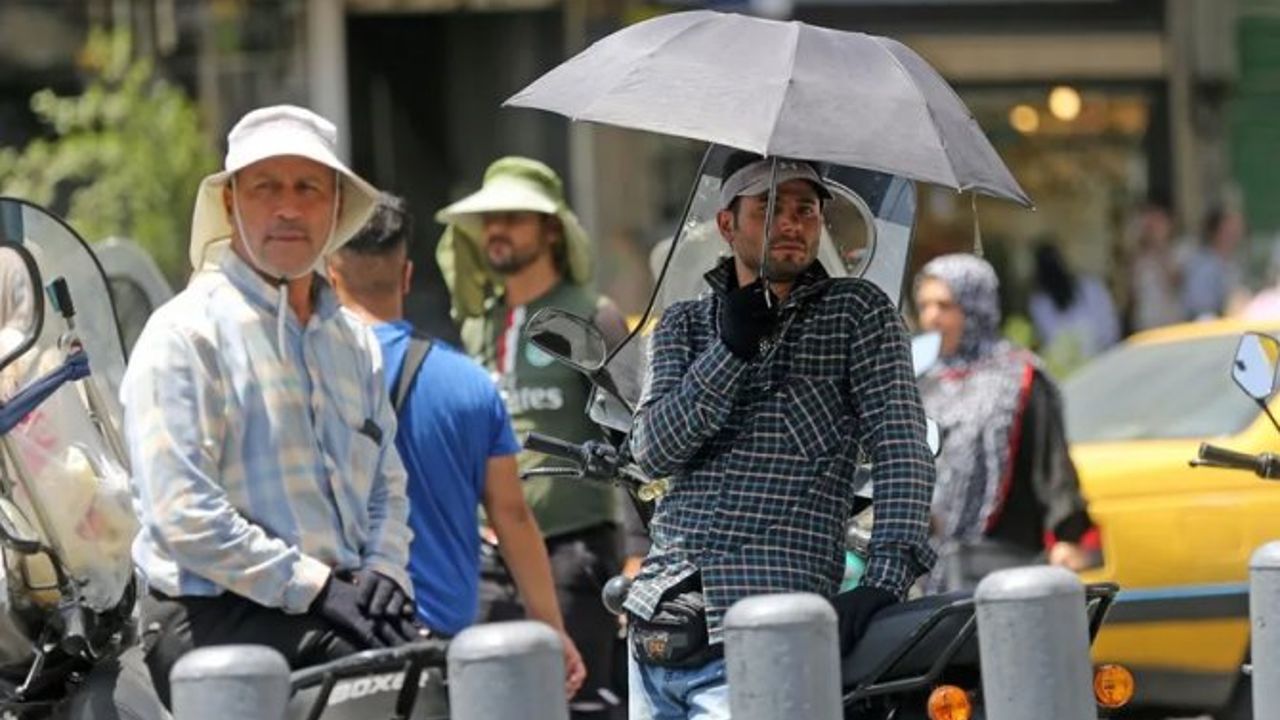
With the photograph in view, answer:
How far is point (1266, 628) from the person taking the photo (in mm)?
5457

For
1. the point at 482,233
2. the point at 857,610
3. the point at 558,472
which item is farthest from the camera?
the point at 482,233

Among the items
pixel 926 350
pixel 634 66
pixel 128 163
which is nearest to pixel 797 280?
pixel 634 66

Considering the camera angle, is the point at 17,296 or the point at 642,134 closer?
the point at 17,296

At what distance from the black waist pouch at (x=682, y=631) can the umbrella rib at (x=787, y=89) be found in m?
0.79

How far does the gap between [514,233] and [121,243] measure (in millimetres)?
1434

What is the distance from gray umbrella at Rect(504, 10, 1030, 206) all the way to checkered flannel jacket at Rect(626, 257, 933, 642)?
28 cm

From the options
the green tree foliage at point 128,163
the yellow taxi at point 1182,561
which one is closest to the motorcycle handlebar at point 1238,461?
the yellow taxi at point 1182,561

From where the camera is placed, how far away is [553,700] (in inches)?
187

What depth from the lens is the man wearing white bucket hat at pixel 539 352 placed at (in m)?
8.14

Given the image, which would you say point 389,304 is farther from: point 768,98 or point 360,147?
point 360,147

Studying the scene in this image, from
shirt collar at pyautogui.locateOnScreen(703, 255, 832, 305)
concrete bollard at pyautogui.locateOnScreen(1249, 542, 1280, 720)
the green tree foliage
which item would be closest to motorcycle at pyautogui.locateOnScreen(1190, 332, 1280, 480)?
concrete bollard at pyautogui.locateOnScreen(1249, 542, 1280, 720)

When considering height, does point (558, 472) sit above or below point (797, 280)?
below

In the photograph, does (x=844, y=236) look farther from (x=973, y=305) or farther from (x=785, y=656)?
(x=973, y=305)

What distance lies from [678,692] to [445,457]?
1747 mm
